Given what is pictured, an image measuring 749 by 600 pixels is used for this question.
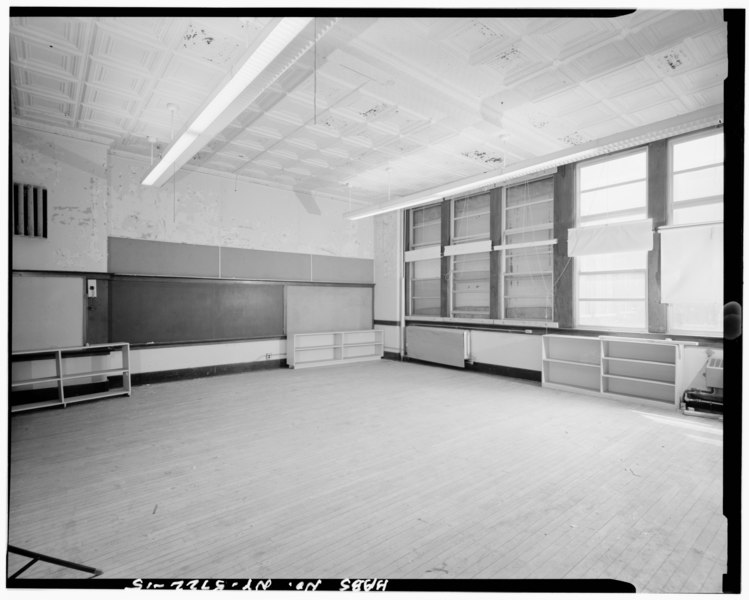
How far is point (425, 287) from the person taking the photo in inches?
328

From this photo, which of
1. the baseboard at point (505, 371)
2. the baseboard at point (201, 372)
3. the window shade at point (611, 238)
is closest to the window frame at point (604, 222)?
the window shade at point (611, 238)

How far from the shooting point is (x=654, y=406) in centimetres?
474

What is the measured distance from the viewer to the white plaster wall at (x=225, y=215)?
19.2 feet

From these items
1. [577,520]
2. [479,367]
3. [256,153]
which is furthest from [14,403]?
[479,367]

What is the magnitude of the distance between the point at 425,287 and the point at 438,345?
140 cm

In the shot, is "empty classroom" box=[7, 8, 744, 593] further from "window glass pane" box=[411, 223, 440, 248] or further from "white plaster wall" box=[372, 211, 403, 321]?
"white plaster wall" box=[372, 211, 403, 321]

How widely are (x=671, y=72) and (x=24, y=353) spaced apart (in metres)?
7.63

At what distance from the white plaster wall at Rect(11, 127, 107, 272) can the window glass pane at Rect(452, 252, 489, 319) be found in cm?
592

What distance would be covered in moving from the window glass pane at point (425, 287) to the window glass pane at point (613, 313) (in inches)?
115

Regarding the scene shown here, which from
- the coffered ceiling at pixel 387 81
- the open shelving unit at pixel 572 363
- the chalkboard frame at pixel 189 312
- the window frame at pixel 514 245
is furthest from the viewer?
the window frame at pixel 514 245

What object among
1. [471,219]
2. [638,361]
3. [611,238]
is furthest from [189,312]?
[638,361]

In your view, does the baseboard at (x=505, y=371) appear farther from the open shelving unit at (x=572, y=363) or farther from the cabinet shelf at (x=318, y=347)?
the cabinet shelf at (x=318, y=347)

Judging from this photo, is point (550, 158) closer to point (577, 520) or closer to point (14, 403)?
point (577, 520)

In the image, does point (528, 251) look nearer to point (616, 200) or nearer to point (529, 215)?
point (529, 215)
